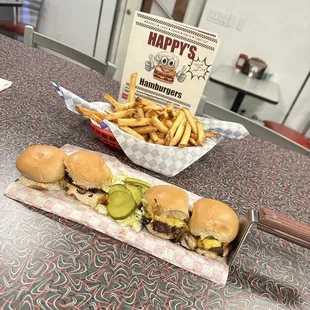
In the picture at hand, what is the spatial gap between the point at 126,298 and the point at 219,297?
27cm

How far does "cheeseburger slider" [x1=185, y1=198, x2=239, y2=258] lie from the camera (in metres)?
0.86

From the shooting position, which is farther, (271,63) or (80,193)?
(271,63)

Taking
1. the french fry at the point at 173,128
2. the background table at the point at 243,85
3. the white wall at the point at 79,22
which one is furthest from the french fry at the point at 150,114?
the white wall at the point at 79,22

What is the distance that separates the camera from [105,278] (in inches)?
30.7

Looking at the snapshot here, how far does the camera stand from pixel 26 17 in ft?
16.7

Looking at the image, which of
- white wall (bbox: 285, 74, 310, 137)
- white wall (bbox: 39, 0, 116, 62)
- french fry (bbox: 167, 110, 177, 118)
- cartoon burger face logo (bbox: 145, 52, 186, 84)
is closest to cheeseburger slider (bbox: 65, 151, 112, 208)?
french fry (bbox: 167, 110, 177, 118)

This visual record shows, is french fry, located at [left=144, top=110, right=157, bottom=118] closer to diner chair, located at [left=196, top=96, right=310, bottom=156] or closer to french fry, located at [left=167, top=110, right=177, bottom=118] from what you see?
french fry, located at [left=167, top=110, right=177, bottom=118]

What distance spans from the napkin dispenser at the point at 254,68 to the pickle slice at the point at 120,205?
11.6 ft

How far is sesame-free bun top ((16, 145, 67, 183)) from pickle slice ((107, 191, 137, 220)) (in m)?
0.20

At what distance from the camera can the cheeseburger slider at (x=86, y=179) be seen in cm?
94

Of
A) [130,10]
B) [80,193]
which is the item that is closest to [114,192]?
[80,193]

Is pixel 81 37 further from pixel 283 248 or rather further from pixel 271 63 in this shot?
pixel 283 248

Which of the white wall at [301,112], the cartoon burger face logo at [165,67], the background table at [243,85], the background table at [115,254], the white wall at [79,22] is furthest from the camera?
the white wall at [79,22]

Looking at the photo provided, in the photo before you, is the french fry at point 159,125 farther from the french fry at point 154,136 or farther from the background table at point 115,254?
the background table at point 115,254
